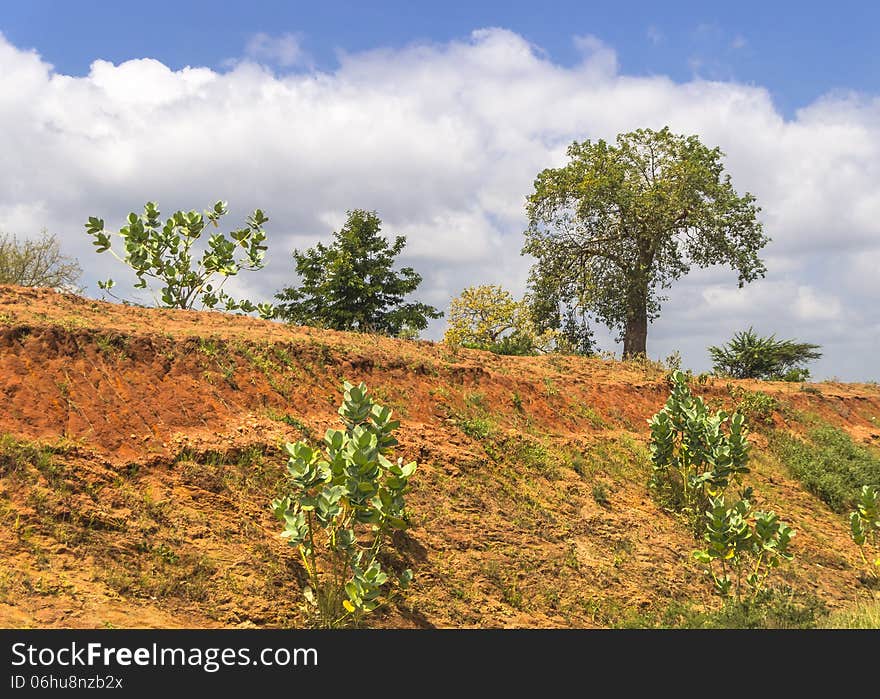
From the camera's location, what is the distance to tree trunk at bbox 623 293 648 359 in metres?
28.4

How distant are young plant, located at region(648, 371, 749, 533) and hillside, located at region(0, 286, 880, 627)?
48 centimetres

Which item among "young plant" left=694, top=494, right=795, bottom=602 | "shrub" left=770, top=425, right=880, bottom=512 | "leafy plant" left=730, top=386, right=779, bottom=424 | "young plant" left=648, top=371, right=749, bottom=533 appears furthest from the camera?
"leafy plant" left=730, top=386, right=779, bottom=424

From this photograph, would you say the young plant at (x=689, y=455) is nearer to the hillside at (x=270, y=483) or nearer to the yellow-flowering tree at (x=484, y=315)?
the hillside at (x=270, y=483)

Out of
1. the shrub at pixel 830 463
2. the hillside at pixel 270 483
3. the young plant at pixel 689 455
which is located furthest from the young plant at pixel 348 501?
the shrub at pixel 830 463

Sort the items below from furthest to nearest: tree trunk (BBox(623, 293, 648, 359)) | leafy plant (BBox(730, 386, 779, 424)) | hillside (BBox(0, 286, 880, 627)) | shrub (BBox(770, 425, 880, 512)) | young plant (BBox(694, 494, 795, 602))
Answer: tree trunk (BBox(623, 293, 648, 359)) → leafy plant (BBox(730, 386, 779, 424)) → shrub (BBox(770, 425, 880, 512)) → young plant (BBox(694, 494, 795, 602)) → hillside (BBox(0, 286, 880, 627))

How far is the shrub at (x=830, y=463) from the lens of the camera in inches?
659

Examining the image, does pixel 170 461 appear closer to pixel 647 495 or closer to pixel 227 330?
pixel 227 330

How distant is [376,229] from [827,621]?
937 inches

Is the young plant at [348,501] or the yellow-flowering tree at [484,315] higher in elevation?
the yellow-flowering tree at [484,315]

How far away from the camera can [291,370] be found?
43.7ft

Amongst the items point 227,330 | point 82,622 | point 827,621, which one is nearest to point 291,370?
point 227,330

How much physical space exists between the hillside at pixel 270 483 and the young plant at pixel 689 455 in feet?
1.57

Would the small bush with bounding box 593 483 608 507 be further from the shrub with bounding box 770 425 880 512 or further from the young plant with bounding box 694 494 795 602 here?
the shrub with bounding box 770 425 880 512

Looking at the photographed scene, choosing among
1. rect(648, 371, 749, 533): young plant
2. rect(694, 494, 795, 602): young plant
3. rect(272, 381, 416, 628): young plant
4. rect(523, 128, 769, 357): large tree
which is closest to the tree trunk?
rect(523, 128, 769, 357): large tree
